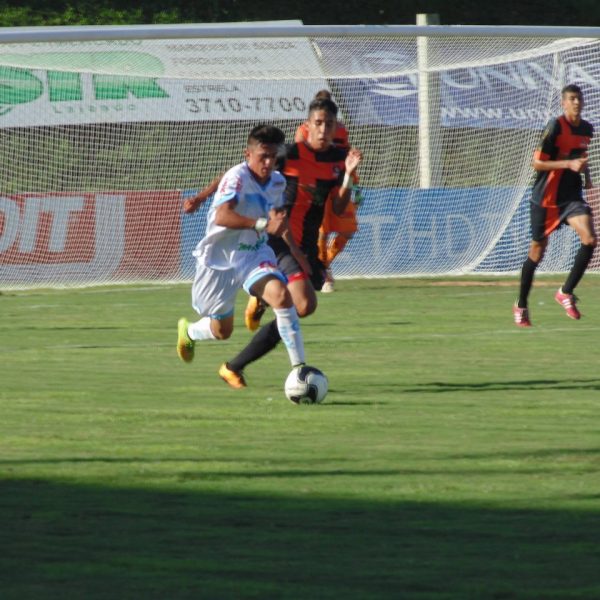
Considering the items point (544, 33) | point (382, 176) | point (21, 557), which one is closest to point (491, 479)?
point (21, 557)

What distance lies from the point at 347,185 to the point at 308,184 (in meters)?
0.88

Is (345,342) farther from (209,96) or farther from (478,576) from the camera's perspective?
(209,96)

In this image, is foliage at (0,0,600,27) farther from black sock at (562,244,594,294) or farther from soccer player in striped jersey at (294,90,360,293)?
black sock at (562,244,594,294)

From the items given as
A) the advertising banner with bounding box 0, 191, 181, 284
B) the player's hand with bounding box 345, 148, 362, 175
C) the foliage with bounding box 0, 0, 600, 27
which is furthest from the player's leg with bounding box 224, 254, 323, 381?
the foliage with bounding box 0, 0, 600, 27

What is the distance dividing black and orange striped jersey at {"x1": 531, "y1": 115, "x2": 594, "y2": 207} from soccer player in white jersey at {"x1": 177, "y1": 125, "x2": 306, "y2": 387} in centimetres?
511

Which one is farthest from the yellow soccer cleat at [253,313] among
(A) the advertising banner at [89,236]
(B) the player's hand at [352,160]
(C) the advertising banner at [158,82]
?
(C) the advertising banner at [158,82]

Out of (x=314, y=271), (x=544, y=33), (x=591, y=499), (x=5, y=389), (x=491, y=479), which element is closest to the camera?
(x=591, y=499)

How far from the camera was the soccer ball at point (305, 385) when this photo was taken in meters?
9.62

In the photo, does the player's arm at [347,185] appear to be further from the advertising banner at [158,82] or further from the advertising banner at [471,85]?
the advertising banner at [471,85]

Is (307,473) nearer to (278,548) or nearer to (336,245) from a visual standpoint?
(278,548)

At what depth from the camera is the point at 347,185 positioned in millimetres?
10641

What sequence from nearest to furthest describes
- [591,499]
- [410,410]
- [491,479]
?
[591,499] < [491,479] < [410,410]

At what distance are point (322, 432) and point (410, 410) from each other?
106 centimetres

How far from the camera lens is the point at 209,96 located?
25.0 metres
